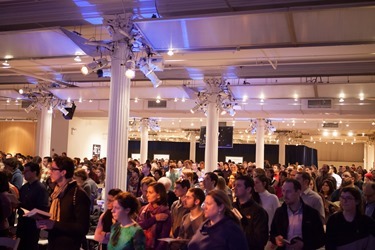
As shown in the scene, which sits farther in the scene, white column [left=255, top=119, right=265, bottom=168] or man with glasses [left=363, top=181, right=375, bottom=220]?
white column [left=255, top=119, right=265, bottom=168]

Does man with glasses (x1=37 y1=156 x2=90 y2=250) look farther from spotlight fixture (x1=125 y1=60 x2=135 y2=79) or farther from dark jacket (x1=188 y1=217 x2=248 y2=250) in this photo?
spotlight fixture (x1=125 y1=60 x2=135 y2=79)

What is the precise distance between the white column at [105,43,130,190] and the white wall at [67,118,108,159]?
16.8m

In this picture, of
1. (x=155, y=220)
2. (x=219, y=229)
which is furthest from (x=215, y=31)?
(x=219, y=229)

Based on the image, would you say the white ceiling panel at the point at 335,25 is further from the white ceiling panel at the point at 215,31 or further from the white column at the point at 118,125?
the white column at the point at 118,125

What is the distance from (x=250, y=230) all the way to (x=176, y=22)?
3.87 metres

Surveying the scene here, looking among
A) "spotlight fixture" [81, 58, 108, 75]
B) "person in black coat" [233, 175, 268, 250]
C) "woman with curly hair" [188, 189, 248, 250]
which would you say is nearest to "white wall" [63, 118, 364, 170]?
"spotlight fixture" [81, 58, 108, 75]

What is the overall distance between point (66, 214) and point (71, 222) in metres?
0.08

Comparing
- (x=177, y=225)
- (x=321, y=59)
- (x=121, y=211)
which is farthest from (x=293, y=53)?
(x=121, y=211)

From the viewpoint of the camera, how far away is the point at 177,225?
17.8 ft

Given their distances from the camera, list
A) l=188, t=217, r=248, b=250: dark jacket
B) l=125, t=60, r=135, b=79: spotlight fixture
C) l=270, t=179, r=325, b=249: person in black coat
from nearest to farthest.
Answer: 1. l=188, t=217, r=248, b=250: dark jacket
2. l=270, t=179, r=325, b=249: person in black coat
3. l=125, t=60, r=135, b=79: spotlight fixture

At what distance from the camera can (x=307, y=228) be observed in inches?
182

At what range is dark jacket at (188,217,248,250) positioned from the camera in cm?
346

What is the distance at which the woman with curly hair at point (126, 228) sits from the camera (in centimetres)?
394

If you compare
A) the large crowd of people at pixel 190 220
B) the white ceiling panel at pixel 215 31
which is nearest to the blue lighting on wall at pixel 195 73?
the white ceiling panel at pixel 215 31
